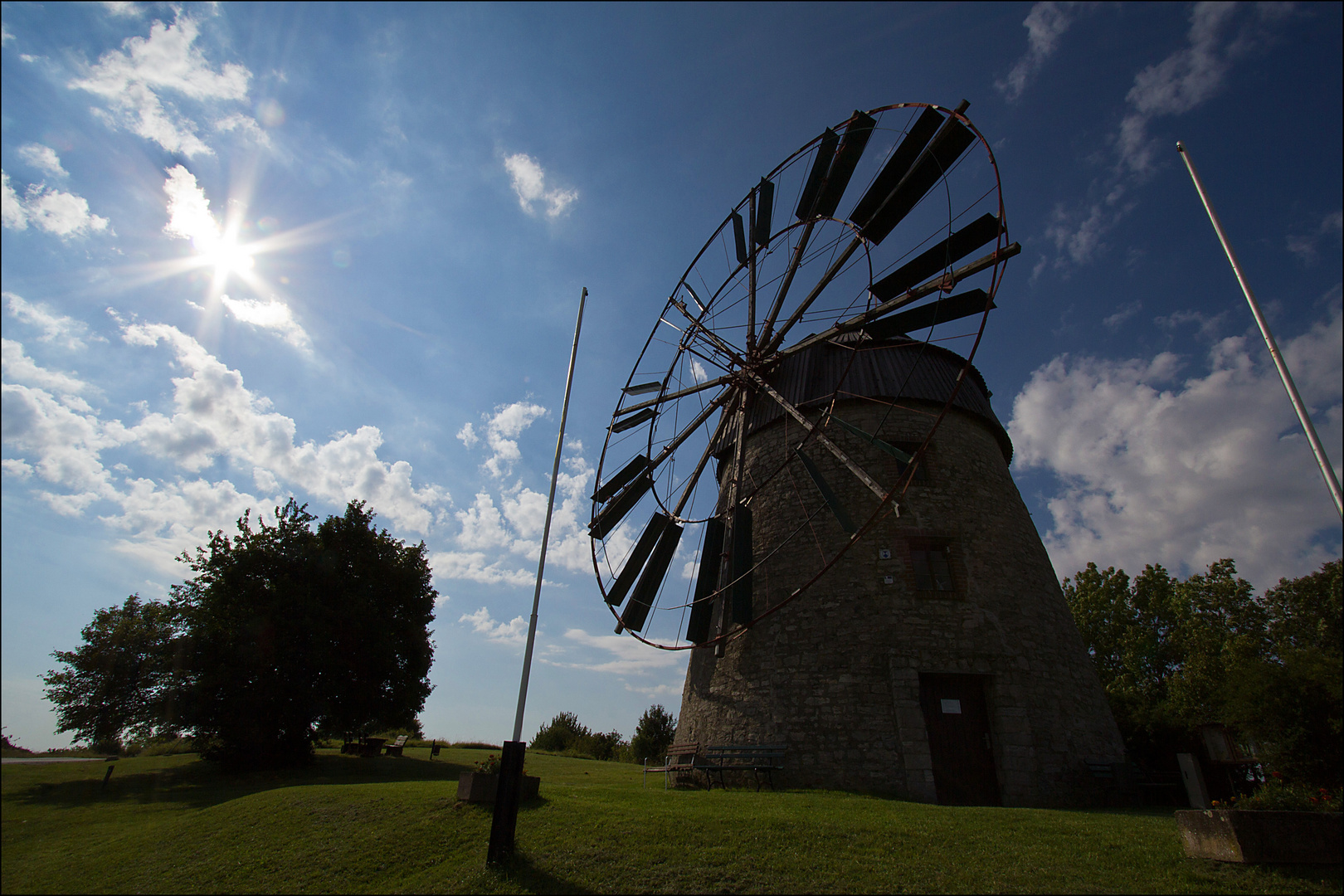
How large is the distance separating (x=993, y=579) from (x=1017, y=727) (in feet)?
8.91

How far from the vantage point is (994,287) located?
8.19m

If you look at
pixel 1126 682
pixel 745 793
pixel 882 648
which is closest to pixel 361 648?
pixel 745 793

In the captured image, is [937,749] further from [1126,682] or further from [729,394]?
[1126,682]

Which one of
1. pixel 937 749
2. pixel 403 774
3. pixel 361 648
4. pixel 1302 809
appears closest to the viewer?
pixel 1302 809

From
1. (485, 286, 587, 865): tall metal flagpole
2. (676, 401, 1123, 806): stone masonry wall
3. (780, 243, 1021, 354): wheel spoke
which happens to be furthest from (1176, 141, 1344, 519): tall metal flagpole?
(485, 286, 587, 865): tall metal flagpole

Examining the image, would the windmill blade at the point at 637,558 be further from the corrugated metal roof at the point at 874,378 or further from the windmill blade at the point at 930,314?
the windmill blade at the point at 930,314

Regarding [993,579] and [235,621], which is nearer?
[993,579]

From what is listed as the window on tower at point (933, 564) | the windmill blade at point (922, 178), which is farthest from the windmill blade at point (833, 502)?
the windmill blade at point (922, 178)

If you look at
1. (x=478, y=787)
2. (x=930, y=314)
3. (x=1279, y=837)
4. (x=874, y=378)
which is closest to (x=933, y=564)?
(x=874, y=378)

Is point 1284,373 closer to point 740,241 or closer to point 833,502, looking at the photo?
point 833,502

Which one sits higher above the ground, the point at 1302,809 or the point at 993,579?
the point at 993,579

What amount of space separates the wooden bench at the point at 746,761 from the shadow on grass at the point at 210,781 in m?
4.79

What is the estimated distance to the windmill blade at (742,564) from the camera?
11.7m

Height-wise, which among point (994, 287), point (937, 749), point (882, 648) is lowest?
point (937, 749)
